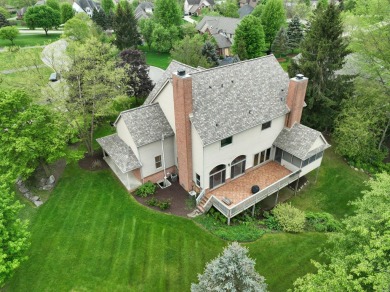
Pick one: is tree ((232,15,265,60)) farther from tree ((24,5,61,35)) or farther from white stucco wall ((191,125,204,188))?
tree ((24,5,61,35))

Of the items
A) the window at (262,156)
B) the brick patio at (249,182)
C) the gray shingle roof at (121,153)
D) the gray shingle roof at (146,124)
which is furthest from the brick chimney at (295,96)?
the gray shingle roof at (121,153)

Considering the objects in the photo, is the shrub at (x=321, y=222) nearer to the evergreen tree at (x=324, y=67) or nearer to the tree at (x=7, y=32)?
the evergreen tree at (x=324, y=67)

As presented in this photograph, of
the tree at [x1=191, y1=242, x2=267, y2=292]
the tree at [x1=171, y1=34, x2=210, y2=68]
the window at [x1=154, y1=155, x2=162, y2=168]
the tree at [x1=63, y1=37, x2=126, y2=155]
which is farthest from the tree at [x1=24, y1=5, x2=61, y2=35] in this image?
the tree at [x1=191, y1=242, x2=267, y2=292]

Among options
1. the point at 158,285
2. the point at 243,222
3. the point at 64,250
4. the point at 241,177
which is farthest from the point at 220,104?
the point at 64,250

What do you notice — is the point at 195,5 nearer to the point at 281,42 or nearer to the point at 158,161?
the point at 281,42

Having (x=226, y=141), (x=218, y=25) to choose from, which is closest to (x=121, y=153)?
(x=226, y=141)
